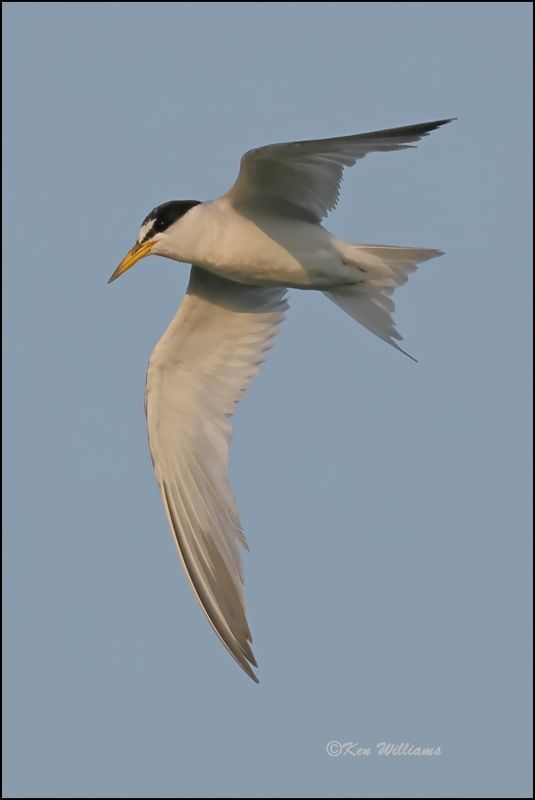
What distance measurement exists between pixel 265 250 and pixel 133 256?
88 cm

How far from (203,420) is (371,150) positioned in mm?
2865

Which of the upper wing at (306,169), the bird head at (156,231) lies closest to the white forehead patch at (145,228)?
the bird head at (156,231)

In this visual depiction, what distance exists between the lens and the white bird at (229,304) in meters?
9.31

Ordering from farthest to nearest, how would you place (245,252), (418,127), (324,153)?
(245,252), (324,153), (418,127)

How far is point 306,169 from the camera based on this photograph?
362 inches

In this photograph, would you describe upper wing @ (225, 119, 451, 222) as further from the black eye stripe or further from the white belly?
the black eye stripe

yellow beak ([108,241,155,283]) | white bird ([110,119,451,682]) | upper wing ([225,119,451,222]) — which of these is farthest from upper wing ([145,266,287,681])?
upper wing ([225,119,451,222])

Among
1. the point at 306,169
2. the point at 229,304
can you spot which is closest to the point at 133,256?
the point at 229,304

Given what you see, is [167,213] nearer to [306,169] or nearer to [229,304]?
[306,169]

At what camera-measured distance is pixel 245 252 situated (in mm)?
9320

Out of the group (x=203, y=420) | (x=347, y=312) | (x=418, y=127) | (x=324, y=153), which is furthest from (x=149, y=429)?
(x=418, y=127)

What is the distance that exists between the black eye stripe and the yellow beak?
6 cm

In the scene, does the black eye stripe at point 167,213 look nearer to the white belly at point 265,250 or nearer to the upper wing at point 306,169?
the white belly at point 265,250

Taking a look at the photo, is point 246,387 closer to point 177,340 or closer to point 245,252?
point 177,340
